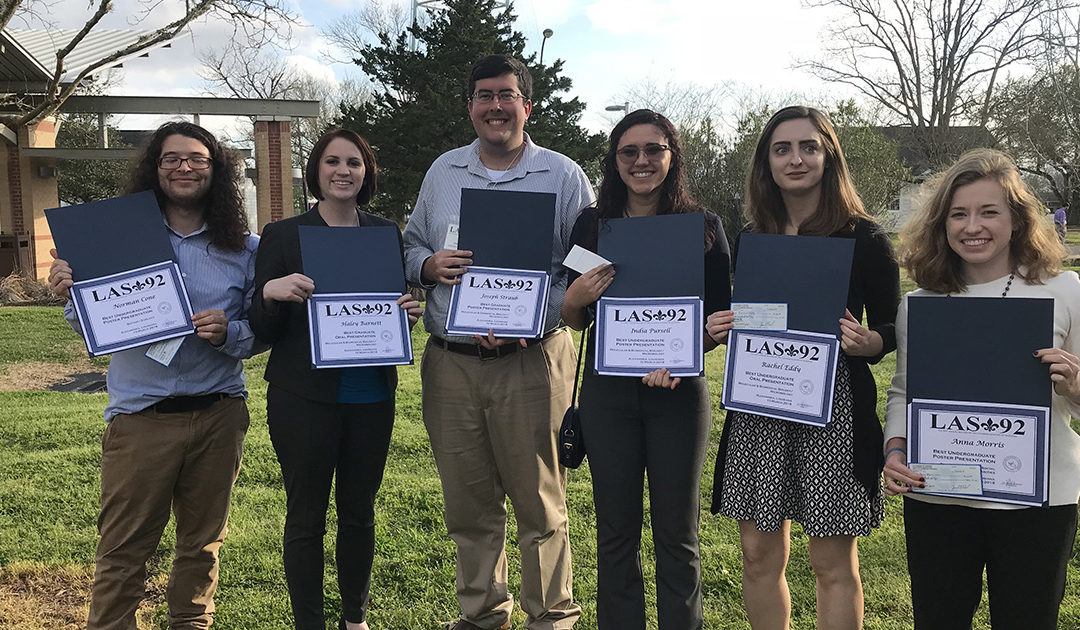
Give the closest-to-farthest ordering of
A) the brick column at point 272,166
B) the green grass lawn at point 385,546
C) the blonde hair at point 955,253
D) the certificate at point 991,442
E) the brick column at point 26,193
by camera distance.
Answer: the certificate at point 991,442
the blonde hair at point 955,253
the green grass lawn at point 385,546
the brick column at point 272,166
the brick column at point 26,193

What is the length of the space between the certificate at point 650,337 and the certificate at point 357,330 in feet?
2.52

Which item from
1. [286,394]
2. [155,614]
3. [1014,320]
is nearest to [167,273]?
[286,394]

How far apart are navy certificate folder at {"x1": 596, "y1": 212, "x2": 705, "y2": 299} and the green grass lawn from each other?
1719 millimetres

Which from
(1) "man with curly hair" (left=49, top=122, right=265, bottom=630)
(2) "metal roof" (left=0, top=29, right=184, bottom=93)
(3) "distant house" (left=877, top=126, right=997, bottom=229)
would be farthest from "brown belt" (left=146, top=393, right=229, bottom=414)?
(3) "distant house" (left=877, top=126, right=997, bottom=229)

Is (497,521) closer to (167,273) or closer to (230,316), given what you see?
(230,316)

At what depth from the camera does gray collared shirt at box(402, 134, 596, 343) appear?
11.2ft

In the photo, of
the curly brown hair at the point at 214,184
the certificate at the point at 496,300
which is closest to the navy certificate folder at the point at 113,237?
the curly brown hair at the point at 214,184

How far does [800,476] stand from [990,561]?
594 mm

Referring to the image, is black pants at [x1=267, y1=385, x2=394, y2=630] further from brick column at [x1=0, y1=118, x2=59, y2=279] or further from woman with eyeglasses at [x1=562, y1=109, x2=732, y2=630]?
brick column at [x1=0, y1=118, x2=59, y2=279]

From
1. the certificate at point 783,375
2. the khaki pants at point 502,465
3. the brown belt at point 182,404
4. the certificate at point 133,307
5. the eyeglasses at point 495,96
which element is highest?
the eyeglasses at point 495,96

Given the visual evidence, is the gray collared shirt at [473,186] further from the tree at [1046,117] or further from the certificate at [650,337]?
the tree at [1046,117]

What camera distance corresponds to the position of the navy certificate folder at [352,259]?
9.90ft

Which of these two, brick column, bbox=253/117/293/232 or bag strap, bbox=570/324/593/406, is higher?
brick column, bbox=253/117/293/232

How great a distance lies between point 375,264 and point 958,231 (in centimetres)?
205
